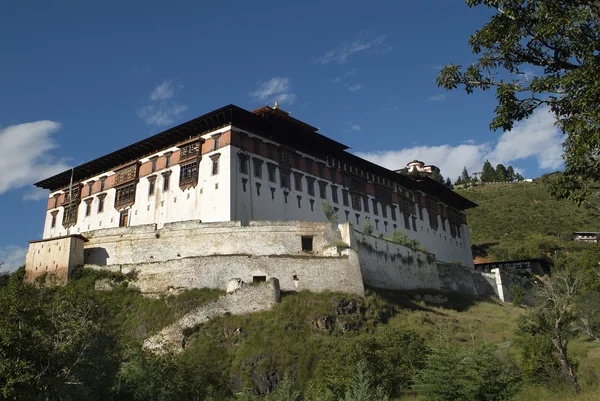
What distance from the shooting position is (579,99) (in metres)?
16.1

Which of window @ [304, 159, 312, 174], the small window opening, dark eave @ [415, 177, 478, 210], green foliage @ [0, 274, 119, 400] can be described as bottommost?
green foliage @ [0, 274, 119, 400]

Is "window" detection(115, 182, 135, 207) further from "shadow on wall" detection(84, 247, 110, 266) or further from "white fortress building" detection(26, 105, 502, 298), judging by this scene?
"shadow on wall" detection(84, 247, 110, 266)

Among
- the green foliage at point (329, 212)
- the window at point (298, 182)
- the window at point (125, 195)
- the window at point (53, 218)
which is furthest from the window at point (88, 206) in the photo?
the green foliage at point (329, 212)

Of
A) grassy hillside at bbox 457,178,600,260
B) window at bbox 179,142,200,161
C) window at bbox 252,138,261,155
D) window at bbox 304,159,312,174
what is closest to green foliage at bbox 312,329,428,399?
window at bbox 252,138,261,155

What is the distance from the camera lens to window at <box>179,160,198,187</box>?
2236 inches

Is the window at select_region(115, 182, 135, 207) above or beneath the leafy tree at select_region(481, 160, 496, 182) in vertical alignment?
beneath

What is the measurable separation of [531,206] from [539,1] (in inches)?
4412

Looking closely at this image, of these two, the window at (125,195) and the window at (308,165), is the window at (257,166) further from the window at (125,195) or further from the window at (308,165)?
the window at (125,195)

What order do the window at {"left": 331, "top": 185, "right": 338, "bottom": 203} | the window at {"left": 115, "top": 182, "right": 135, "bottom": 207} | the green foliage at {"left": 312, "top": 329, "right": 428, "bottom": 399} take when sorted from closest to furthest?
1. the green foliage at {"left": 312, "top": 329, "right": 428, "bottom": 399}
2. the window at {"left": 115, "top": 182, "right": 135, "bottom": 207}
3. the window at {"left": 331, "top": 185, "right": 338, "bottom": 203}

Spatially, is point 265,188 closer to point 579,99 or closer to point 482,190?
point 579,99

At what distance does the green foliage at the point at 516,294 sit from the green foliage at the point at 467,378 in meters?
44.7

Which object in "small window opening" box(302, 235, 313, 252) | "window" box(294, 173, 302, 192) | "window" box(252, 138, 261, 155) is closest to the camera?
"small window opening" box(302, 235, 313, 252)

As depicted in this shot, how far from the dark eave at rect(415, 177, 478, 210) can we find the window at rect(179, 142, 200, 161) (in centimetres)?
3587

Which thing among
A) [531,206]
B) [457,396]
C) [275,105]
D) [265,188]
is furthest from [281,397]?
[531,206]
